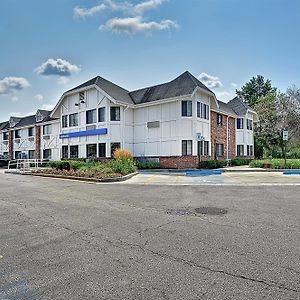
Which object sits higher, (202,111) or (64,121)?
(202,111)

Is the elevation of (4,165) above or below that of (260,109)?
below

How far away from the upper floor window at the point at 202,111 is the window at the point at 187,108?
1.12 m

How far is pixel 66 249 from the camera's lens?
4.88 metres

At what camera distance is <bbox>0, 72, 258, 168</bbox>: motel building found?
83.9 ft

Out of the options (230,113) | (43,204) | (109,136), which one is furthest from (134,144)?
(43,204)

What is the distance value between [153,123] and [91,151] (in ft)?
23.4

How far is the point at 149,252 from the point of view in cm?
470

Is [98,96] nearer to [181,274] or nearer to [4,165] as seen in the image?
[4,165]

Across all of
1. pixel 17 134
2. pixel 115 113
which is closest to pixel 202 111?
pixel 115 113

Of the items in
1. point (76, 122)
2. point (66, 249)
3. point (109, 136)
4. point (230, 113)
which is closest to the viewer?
point (66, 249)

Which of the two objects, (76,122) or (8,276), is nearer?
(8,276)

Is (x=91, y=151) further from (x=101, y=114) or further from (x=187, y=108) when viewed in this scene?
(x=187, y=108)

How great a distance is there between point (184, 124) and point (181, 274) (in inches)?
871

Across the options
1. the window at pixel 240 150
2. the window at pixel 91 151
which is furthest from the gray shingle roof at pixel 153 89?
the window at pixel 240 150
